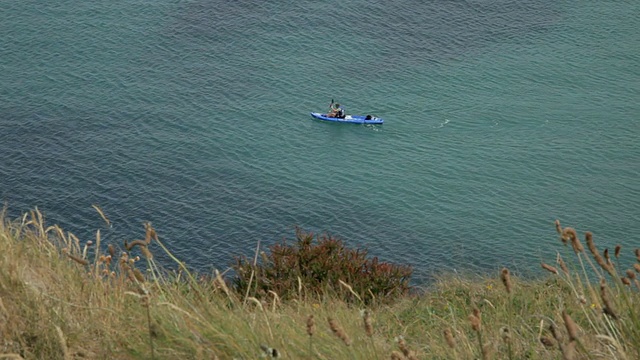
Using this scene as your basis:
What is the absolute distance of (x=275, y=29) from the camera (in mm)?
86000

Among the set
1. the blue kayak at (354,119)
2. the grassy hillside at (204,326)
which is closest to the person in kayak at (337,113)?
the blue kayak at (354,119)

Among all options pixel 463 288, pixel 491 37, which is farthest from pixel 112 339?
pixel 491 37

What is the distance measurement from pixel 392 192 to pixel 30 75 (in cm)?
3259

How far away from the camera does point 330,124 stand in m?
74.2

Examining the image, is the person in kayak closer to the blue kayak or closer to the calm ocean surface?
the blue kayak

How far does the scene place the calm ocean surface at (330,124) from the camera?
57531 millimetres

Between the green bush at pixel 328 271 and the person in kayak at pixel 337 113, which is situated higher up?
the person in kayak at pixel 337 113

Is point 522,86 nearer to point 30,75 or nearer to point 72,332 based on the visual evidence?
point 30,75

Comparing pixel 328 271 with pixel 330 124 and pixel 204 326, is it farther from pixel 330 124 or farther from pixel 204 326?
pixel 330 124

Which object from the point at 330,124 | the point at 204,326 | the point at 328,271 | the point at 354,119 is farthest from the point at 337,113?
the point at 204,326

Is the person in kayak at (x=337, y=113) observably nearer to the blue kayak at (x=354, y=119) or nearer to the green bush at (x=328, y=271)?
the blue kayak at (x=354, y=119)

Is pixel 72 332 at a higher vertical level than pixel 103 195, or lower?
higher

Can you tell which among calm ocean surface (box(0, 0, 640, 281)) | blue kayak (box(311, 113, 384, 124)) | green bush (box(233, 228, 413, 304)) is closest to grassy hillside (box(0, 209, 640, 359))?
green bush (box(233, 228, 413, 304))

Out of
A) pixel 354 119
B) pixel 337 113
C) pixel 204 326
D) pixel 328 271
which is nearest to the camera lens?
pixel 204 326
